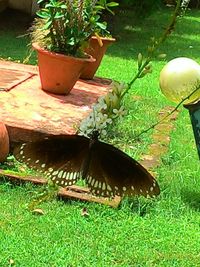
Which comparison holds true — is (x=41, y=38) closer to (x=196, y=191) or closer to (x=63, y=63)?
(x=63, y=63)

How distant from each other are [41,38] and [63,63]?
37 cm

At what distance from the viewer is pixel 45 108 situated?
5191 millimetres

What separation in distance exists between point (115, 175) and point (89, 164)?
0.03 meters

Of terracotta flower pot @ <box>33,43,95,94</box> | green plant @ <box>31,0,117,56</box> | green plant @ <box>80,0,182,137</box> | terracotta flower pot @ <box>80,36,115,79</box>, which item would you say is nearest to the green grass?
terracotta flower pot @ <box>33,43,95,94</box>

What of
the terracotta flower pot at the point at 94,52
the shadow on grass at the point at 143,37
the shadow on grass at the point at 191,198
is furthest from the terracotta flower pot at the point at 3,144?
the shadow on grass at the point at 143,37

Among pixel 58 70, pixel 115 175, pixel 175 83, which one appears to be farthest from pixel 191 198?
pixel 115 175

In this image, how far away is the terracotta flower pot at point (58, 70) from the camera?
5547 millimetres

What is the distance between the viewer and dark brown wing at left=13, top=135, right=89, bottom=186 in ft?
2.14

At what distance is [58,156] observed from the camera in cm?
67

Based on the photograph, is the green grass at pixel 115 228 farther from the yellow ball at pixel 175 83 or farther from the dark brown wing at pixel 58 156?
the dark brown wing at pixel 58 156

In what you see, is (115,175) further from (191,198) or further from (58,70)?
(58,70)

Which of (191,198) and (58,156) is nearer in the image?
(58,156)

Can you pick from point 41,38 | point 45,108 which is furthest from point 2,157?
point 41,38

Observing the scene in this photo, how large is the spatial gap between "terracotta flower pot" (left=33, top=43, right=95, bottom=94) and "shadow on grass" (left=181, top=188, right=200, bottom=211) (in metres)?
1.92
